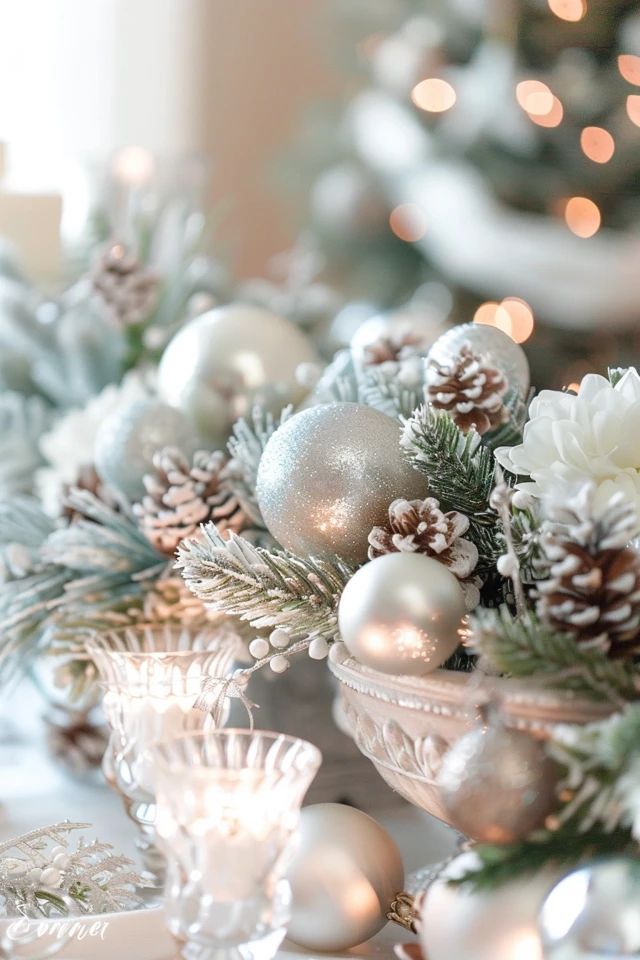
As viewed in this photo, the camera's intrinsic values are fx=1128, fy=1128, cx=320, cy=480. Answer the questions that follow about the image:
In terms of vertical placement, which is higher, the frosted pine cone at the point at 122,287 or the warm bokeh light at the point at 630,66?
the warm bokeh light at the point at 630,66

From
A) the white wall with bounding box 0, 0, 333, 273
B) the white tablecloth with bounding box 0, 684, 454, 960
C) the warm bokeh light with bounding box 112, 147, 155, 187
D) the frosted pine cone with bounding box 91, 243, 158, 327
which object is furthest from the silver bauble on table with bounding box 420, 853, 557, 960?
the white wall with bounding box 0, 0, 333, 273

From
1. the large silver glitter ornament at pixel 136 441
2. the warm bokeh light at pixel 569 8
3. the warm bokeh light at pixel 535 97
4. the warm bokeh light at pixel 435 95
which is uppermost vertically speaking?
the warm bokeh light at pixel 569 8

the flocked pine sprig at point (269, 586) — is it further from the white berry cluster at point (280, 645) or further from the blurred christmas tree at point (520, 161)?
the blurred christmas tree at point (520, 161)

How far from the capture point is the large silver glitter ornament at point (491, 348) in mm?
515

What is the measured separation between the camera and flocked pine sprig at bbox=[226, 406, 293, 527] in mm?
545

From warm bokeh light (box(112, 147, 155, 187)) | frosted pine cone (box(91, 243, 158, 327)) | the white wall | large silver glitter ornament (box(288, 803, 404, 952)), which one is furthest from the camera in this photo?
the white wall

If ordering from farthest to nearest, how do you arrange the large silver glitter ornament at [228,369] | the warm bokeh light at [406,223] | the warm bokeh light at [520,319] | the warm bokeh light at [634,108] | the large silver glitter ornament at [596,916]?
the warm bokeh light at [406,223] < the warm bokeh light at [520,319] < the warm bokeh light at [634,108] < the large silver glitter ornament at [228,369] < the large silver glitter ornament at [596,916]

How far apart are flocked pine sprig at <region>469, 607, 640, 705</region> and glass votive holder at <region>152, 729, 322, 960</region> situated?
72 mm

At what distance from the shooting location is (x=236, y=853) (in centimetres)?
35

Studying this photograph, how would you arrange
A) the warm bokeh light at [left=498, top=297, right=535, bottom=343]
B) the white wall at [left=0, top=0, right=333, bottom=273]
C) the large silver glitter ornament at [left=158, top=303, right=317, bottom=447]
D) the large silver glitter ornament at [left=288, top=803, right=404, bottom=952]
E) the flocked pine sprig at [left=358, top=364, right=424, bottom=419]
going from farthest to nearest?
the white wall at [left=0, top=0, right=333, bottom=273] < the warm bokeh light at [left=498, top=297, right=535, bottom=343] < the large silver glitter ornament at [left=158, top=303, right=317, bottom=447] < the flocked pine sprig at [left=358, top=364, right=424, bottom=419] < the large silver glitter ornament at [left=288, top=803, right=404, bottom=952]

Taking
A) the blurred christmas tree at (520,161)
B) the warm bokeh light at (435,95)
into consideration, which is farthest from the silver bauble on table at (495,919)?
the warm bokeh light at (435,95)

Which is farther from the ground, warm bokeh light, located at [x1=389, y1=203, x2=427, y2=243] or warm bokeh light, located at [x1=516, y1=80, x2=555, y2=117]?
warm bokeh light, located at [x1=516, y1=80, x2=555, y2=117]

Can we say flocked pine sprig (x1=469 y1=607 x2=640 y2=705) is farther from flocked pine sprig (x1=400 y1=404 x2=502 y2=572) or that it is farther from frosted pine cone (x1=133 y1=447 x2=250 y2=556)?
frosted pine cone (x1=133 y1=447 x2=250 y2=556)

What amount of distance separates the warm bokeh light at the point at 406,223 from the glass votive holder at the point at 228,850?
135 centimetres
